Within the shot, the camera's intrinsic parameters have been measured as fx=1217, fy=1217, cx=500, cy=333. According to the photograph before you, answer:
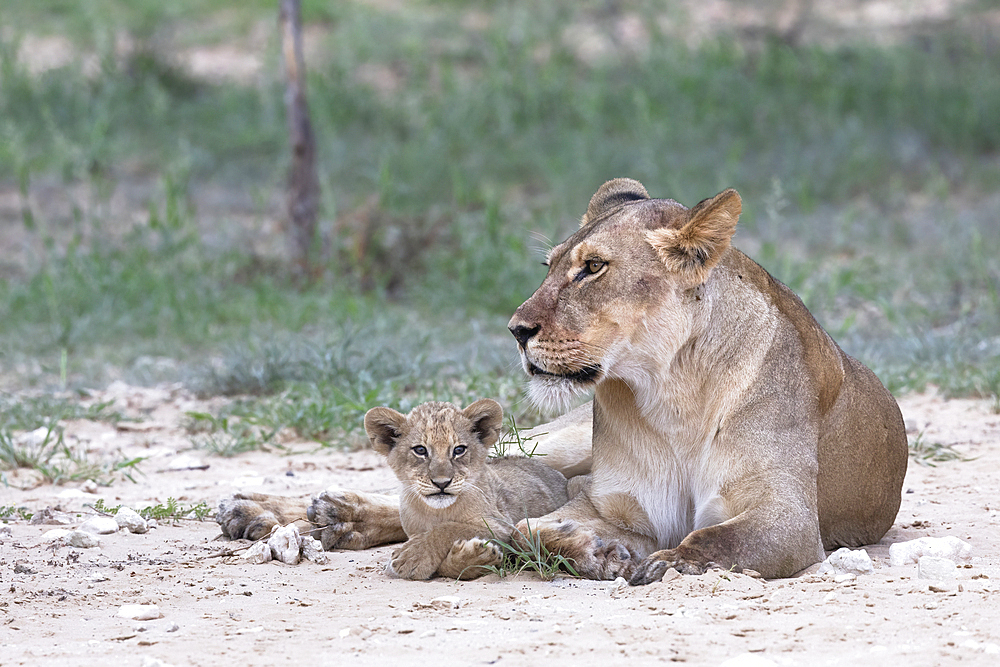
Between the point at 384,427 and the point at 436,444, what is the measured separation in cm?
26

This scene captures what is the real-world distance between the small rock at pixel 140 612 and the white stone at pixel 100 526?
106cm

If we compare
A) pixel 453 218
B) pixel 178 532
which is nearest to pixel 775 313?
pixel 178 532

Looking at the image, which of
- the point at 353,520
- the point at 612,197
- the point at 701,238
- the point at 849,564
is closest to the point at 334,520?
the point at 353,520

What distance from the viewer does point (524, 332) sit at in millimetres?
3756

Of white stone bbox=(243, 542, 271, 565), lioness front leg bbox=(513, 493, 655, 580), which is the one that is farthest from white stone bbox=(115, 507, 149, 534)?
lioness front leg bbox=(513, 493, 655, 580)

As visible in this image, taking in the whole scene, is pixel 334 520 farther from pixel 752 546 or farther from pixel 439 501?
pixel 752 546

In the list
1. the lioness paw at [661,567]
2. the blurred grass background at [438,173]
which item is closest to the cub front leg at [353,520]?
the lioness paw at [661,567]

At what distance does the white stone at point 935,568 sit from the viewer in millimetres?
3381

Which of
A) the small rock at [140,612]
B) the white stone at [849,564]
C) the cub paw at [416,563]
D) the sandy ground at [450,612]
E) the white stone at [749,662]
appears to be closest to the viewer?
the white stone at [749,662]

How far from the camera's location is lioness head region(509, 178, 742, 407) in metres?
3.69

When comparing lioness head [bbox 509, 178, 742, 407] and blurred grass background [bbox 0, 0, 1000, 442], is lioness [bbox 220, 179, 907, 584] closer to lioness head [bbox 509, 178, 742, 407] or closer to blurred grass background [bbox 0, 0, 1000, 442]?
lioness head [bbox 509, 178, 742, 407]

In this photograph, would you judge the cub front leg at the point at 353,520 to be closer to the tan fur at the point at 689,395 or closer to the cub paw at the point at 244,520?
the cub paw at the point at 244,520

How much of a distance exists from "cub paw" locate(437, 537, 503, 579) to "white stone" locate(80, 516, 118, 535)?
1.36m

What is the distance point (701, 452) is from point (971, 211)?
835 centimetres
